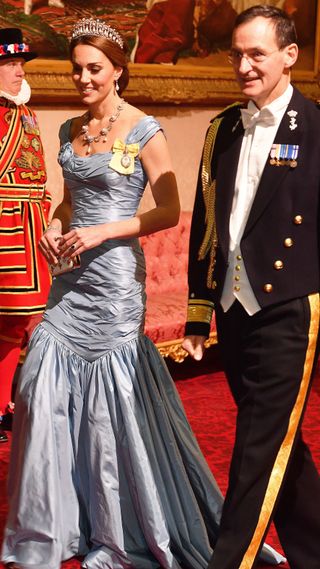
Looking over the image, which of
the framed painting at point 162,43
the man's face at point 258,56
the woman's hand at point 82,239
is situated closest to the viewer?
the man's face at point 258,56

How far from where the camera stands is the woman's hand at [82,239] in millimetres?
3424

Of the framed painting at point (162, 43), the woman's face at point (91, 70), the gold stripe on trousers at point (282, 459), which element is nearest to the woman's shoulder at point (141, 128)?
the woman's face at point (91, 70)

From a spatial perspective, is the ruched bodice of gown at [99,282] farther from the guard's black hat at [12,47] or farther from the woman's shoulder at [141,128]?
the guard's black hat at [12,47]

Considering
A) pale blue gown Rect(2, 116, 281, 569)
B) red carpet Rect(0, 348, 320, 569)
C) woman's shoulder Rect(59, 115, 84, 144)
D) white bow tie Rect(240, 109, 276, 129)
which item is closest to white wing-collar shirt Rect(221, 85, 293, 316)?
white bow tie Rect(240, 109, 276, 129)

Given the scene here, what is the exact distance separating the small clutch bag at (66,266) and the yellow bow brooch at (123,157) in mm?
350

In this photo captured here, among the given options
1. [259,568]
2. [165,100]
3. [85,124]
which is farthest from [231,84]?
[259,568]

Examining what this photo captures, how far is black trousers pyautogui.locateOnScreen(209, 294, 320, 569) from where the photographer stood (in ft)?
9.64

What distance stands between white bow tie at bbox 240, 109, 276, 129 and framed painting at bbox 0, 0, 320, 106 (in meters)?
3.52

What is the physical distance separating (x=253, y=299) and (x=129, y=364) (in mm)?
889

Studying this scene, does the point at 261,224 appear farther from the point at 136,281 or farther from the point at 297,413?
the point at 136,281

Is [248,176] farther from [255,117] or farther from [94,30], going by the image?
[94,30]

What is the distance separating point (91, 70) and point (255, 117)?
83cm

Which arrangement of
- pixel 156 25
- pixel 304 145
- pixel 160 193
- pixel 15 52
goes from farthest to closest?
pixel 156 25, pixel 15 52, pixel 160 193, pixel 304 145

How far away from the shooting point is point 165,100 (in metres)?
7.21
